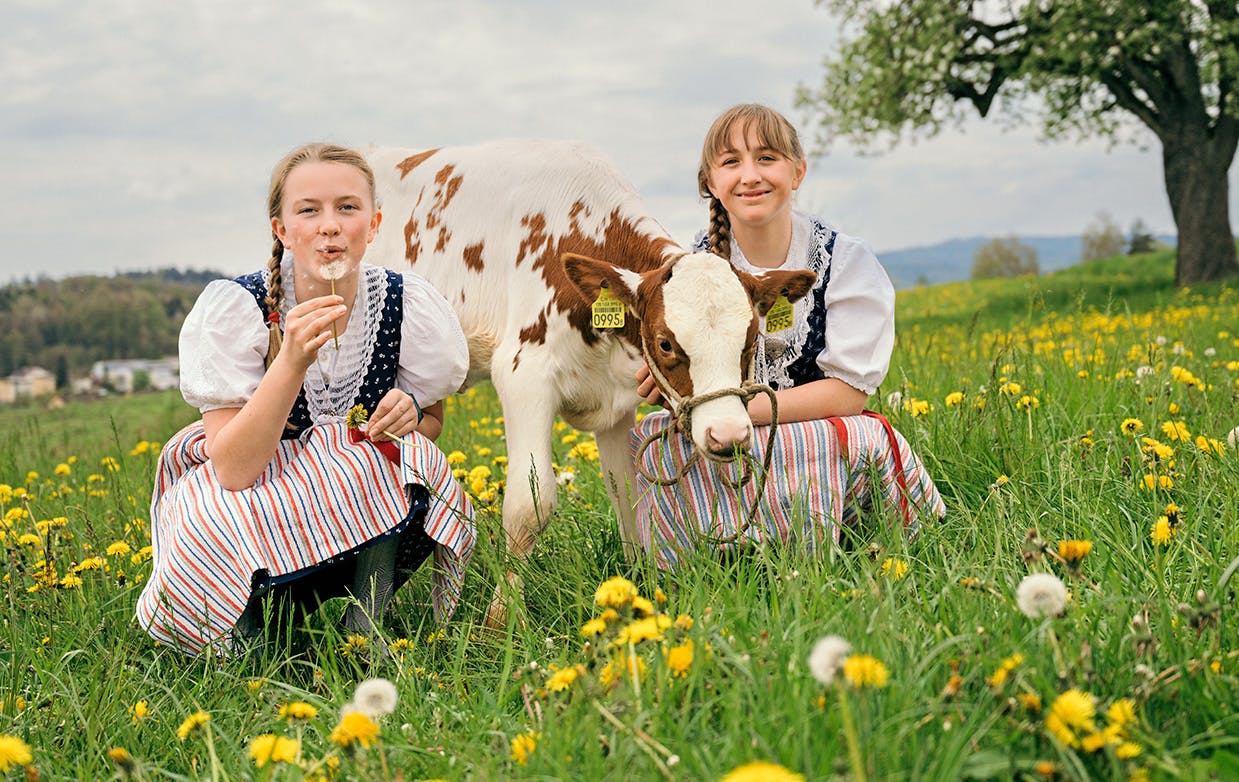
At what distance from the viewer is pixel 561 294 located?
12.8ft

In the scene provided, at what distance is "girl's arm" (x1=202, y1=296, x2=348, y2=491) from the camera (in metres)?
2.78

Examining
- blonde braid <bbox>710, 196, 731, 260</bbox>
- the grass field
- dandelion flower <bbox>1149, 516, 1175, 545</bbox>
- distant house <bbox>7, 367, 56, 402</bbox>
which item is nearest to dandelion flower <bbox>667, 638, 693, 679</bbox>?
the grass field

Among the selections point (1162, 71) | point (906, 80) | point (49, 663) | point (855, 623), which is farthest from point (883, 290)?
point (1162, 71)

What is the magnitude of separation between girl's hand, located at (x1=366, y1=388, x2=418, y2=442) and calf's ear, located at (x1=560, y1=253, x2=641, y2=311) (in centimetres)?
68

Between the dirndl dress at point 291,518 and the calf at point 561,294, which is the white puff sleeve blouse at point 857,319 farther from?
the dirndl dress at point 291,518

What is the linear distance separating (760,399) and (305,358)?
145 cm

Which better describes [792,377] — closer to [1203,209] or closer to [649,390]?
[649,390]

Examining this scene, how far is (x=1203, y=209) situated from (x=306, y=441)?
17.4 m

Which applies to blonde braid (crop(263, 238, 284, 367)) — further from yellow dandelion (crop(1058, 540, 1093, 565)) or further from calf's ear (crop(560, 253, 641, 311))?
yellow dandelion (crop(1058, 540, 1093, 565))

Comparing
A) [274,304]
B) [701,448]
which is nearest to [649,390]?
[701,448]

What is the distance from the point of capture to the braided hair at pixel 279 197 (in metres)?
3.19

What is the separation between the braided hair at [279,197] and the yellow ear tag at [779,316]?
4.37ft

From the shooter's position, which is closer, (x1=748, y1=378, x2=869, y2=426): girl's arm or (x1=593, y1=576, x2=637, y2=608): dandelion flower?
(x1=593, y1=576, x2=637, y2=608): dandelion flower

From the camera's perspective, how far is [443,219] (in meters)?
4.66
